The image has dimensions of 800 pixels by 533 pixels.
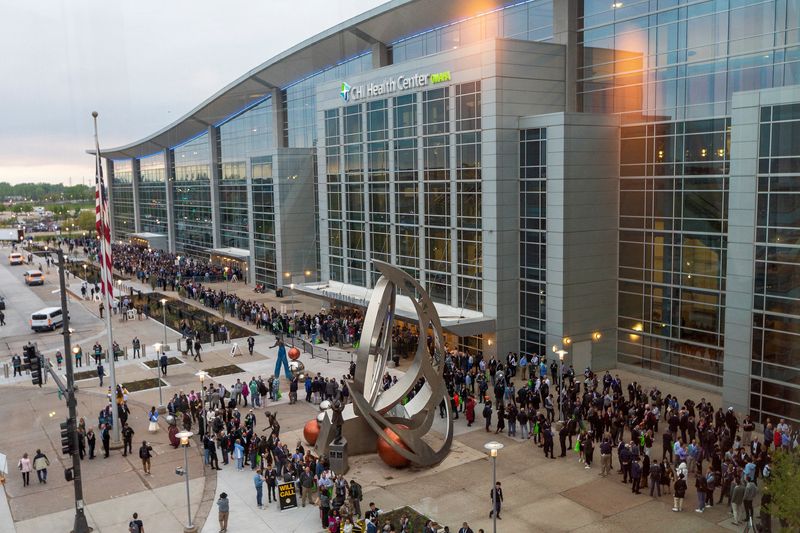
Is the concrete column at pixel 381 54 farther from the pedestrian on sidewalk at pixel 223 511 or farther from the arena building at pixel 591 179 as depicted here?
the pedestrian on sidewalk at pixel 223 511

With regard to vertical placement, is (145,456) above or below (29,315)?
above

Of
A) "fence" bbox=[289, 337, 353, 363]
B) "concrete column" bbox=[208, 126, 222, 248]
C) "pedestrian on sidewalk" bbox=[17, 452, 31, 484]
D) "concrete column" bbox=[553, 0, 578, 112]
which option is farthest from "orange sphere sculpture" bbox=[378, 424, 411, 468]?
"concrete column" bbox=[208, 126, 222, 248]

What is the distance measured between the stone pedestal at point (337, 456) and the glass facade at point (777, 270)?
1645cm

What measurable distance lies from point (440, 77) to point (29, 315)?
41786mm

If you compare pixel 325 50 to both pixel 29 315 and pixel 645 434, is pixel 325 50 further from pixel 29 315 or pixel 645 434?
pixel 645 434

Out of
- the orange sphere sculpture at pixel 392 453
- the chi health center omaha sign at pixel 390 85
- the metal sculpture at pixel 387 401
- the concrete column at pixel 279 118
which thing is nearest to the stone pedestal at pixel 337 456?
the metal sculpture at pixel 387 401

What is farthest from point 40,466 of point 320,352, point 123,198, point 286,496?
point 123,198

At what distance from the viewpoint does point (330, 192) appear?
172ft

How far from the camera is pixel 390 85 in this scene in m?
44.7

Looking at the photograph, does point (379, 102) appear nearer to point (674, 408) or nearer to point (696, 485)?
point (674, 408)

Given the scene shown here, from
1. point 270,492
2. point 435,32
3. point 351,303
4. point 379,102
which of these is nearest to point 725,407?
point 270,492

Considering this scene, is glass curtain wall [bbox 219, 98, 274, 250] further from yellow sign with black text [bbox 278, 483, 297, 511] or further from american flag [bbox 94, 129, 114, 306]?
yellow sign with black text [bbox 278, 483, 297, 511]

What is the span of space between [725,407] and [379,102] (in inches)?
1091

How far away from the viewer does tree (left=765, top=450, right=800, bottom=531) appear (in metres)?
14.9
